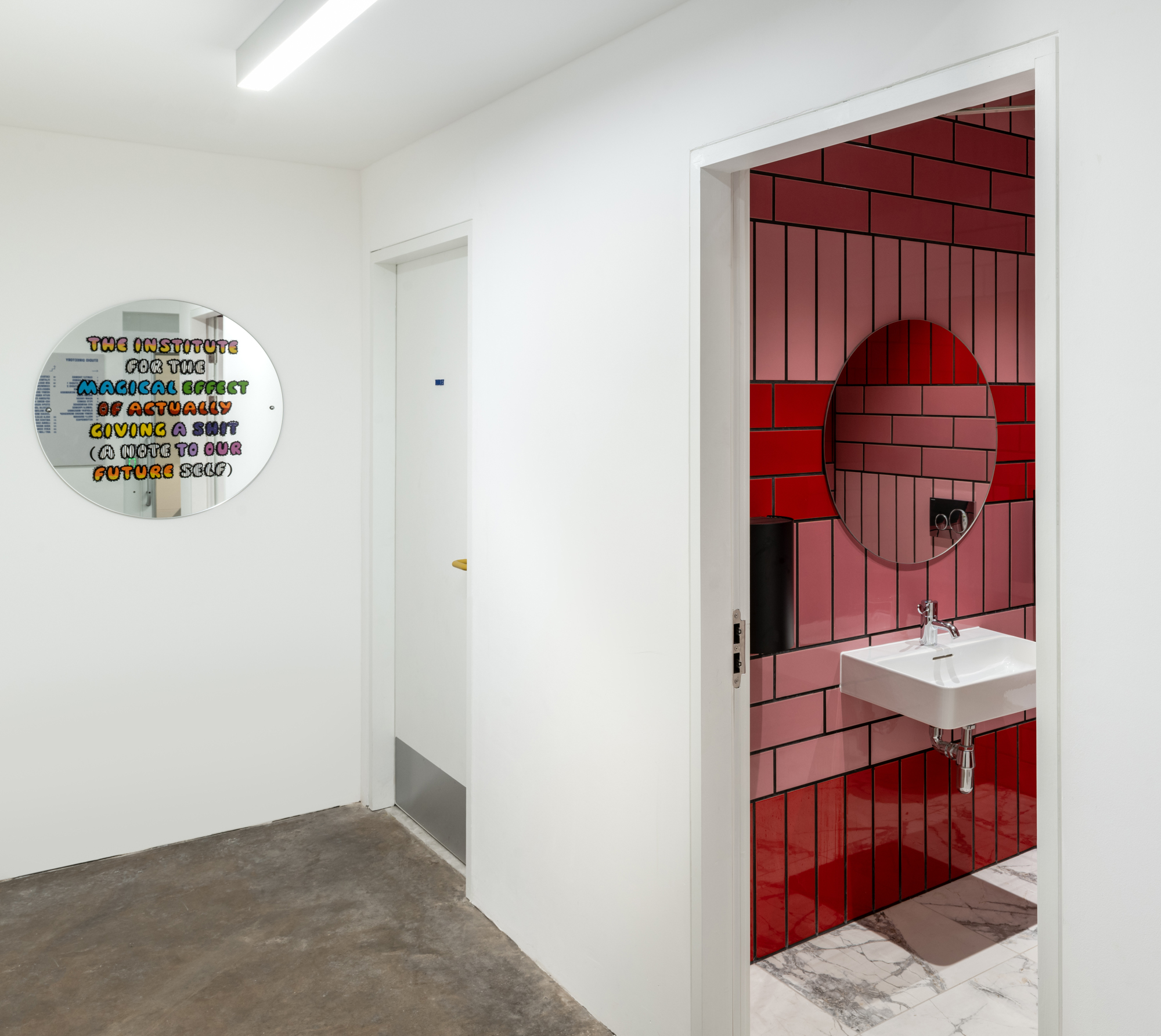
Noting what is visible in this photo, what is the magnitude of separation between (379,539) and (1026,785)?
7.97 feet

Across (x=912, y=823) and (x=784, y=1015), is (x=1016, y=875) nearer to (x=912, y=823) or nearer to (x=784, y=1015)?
(x=912, y=823)

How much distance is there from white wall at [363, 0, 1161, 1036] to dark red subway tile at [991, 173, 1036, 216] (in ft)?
4.50

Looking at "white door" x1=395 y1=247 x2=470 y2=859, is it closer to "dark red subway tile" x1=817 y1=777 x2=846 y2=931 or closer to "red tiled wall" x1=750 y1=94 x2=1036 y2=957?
"red tiled wall" x1=750 y1=94 x2=1036 y2=957

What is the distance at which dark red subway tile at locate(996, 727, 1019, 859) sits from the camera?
9.78ft

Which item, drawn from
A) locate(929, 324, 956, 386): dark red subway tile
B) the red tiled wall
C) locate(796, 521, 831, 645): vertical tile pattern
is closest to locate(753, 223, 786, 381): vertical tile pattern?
the red tiled wall

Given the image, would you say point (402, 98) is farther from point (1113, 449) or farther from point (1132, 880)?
point (1132, 880)

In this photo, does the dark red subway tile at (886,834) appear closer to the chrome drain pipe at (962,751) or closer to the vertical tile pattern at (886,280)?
the chrome drain pipe at (962,751)

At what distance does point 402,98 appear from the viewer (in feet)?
8.36

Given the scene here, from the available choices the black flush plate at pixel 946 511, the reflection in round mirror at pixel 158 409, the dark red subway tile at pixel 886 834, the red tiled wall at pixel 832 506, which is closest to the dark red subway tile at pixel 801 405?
the red tiled wall at pixel 832 506

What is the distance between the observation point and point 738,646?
200cm

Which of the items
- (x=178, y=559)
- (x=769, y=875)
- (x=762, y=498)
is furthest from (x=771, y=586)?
(x=178, y=559)

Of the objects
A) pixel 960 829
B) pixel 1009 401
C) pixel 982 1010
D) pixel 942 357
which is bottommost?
pixel 982 1010

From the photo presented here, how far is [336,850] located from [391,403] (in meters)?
1.61

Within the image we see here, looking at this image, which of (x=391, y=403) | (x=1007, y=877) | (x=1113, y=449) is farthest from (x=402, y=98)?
(x=1007, y=877)
